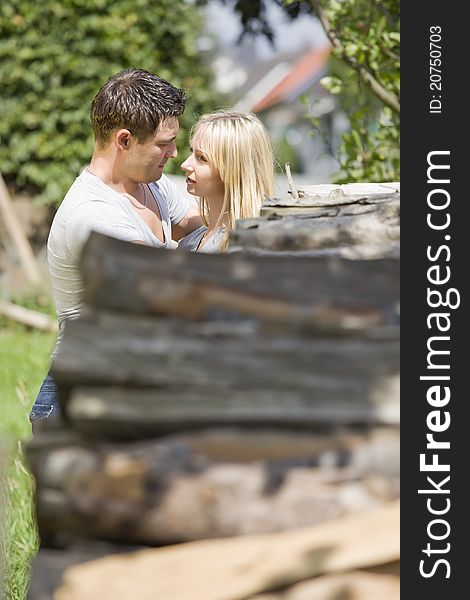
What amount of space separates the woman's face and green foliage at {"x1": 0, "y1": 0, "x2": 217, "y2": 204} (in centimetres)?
542

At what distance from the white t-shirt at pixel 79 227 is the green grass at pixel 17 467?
68cm

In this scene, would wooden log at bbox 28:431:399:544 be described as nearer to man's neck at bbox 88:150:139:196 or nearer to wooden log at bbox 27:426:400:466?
wooden log at bbox 27:426:400:466

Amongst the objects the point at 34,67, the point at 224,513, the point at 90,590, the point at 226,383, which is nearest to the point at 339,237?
the point at 226,383

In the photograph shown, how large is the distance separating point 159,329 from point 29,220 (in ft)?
24.3

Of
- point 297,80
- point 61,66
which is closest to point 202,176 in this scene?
point 61,66

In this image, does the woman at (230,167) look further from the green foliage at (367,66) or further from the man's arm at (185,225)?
the green foliage at (367,66)

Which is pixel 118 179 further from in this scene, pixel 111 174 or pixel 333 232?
pixel 333 232

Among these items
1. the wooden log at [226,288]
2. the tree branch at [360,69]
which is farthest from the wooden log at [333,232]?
the tree branch at [360,69]

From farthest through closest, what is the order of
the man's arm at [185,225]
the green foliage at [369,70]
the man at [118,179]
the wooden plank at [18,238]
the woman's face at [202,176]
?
the wooden plank at [18,238] < the green foliage at [369,70] < the man's arm at [185,225] < the man at [118,179] < the woman's face at [202,176]

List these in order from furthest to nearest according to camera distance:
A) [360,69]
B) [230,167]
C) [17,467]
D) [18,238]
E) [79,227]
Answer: [18,238] < [360,69] < [17,467] < [79,227] < [230,167]

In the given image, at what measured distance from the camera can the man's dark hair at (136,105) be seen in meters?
3.22

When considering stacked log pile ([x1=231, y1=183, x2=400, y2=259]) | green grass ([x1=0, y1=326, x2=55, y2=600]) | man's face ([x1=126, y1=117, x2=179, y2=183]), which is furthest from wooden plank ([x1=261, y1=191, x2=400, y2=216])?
green grass ([x1=0, y1=326, x2=55, y2=600])

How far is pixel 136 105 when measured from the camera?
10.5ft

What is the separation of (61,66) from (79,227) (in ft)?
18.9
